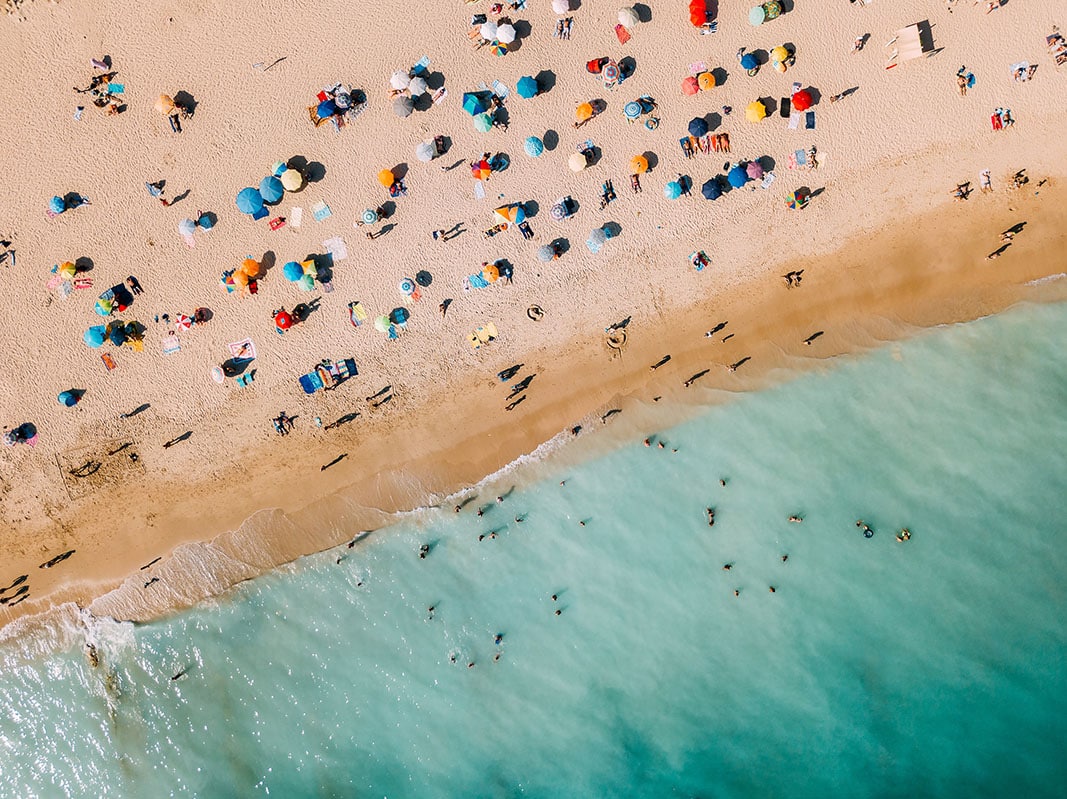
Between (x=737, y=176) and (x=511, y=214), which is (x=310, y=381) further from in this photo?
(x=737, y=176)

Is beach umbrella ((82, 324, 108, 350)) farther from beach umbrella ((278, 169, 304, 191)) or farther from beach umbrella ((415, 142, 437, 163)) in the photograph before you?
beach umbrella ((415, 142, 437, 163))

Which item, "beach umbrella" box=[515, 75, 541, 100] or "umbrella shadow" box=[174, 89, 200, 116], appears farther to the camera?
"umbrella shadow" box=[174, 89, 200, 116]

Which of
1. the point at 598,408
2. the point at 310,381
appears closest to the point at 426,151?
the point at 310,381

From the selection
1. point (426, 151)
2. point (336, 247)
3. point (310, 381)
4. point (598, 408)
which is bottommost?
point (598, 408)

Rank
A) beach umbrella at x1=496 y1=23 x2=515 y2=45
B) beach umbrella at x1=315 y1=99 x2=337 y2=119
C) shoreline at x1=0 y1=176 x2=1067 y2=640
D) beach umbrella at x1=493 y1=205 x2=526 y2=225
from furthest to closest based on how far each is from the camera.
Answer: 1. shoreline at x1=0 y1=176 x2=1067 y2=640
2. beach umbrella at x1=493 y1=205 x2=526 y2=225
3. beach umbrella at x1=315 y1=99 x2=337 y2=119
4. beach umbrella at x1=496 y1=23 x2=515 y2=45

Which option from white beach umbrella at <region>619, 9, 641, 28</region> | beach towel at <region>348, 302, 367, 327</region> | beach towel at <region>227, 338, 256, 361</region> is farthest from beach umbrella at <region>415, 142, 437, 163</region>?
beach towel at <region>227, 338, 256, 361</region>

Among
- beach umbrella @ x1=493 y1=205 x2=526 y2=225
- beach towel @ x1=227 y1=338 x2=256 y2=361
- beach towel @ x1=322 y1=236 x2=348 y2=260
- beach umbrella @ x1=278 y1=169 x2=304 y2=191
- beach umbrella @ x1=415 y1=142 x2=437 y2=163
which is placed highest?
beach umbrella @ x1=278 y1=169 x2=304 y2=191
